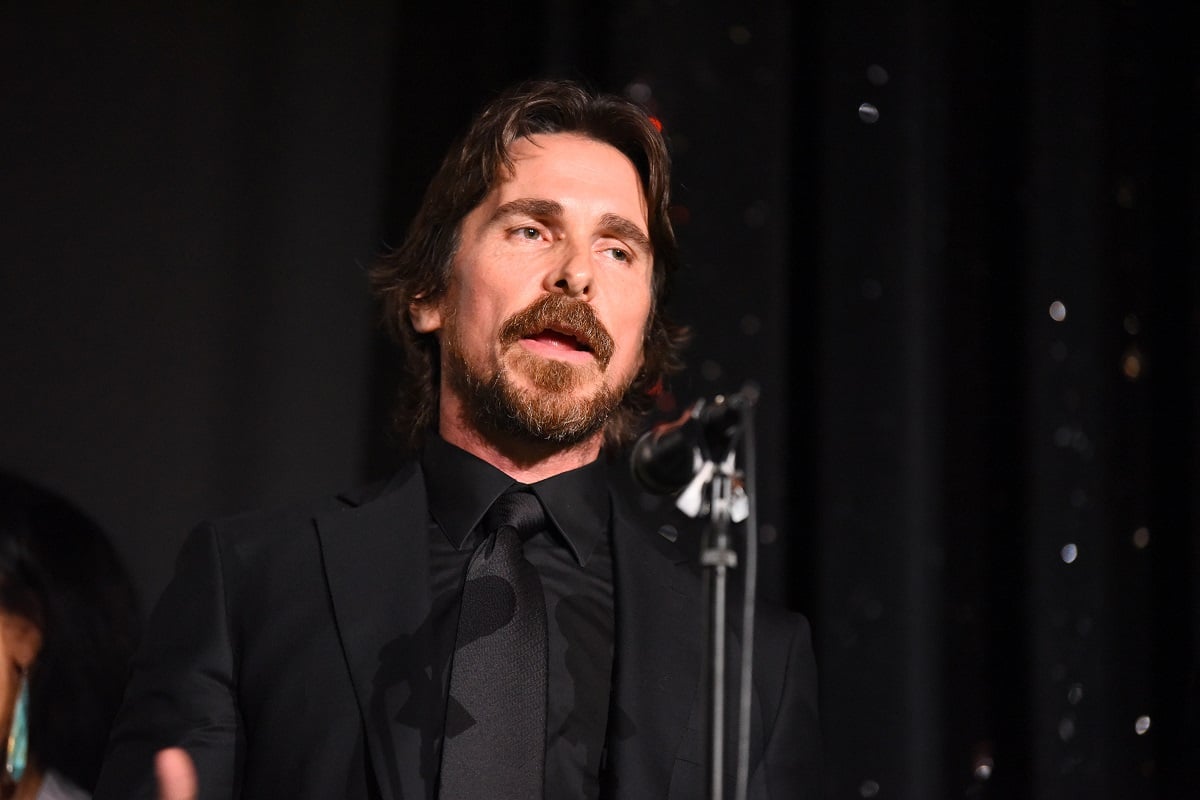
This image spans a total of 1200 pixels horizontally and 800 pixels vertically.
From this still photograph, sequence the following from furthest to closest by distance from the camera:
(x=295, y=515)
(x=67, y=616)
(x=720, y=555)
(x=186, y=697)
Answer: (x=67, y=616), (x=295, y=515), (x=186, y=697), (x=720, y=555)

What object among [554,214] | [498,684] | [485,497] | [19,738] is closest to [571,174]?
[554,214]

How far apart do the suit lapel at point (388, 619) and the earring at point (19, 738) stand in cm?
68

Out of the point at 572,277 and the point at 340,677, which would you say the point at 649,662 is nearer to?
the point at 340,677

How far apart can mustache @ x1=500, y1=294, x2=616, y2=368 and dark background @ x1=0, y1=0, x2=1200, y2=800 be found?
450mm

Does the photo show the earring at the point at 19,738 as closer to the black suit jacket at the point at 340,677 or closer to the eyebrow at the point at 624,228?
the black suit jacket at the point at 340,677

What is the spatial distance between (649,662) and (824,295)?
73 centimetres

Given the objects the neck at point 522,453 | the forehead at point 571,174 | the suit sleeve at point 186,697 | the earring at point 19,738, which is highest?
the forehead at point 571,174

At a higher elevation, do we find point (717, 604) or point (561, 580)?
point (717, 604)

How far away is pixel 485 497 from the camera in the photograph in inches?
59.9

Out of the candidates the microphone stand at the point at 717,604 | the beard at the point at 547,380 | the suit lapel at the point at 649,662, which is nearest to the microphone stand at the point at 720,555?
the microphone stand at the point at 717,604

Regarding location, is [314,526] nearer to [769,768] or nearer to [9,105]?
[769,768]

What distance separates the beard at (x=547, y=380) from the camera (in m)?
1.55

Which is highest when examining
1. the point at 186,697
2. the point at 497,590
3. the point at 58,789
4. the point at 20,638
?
the point at 497,590

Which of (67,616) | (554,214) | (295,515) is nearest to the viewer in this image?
(295,515)
